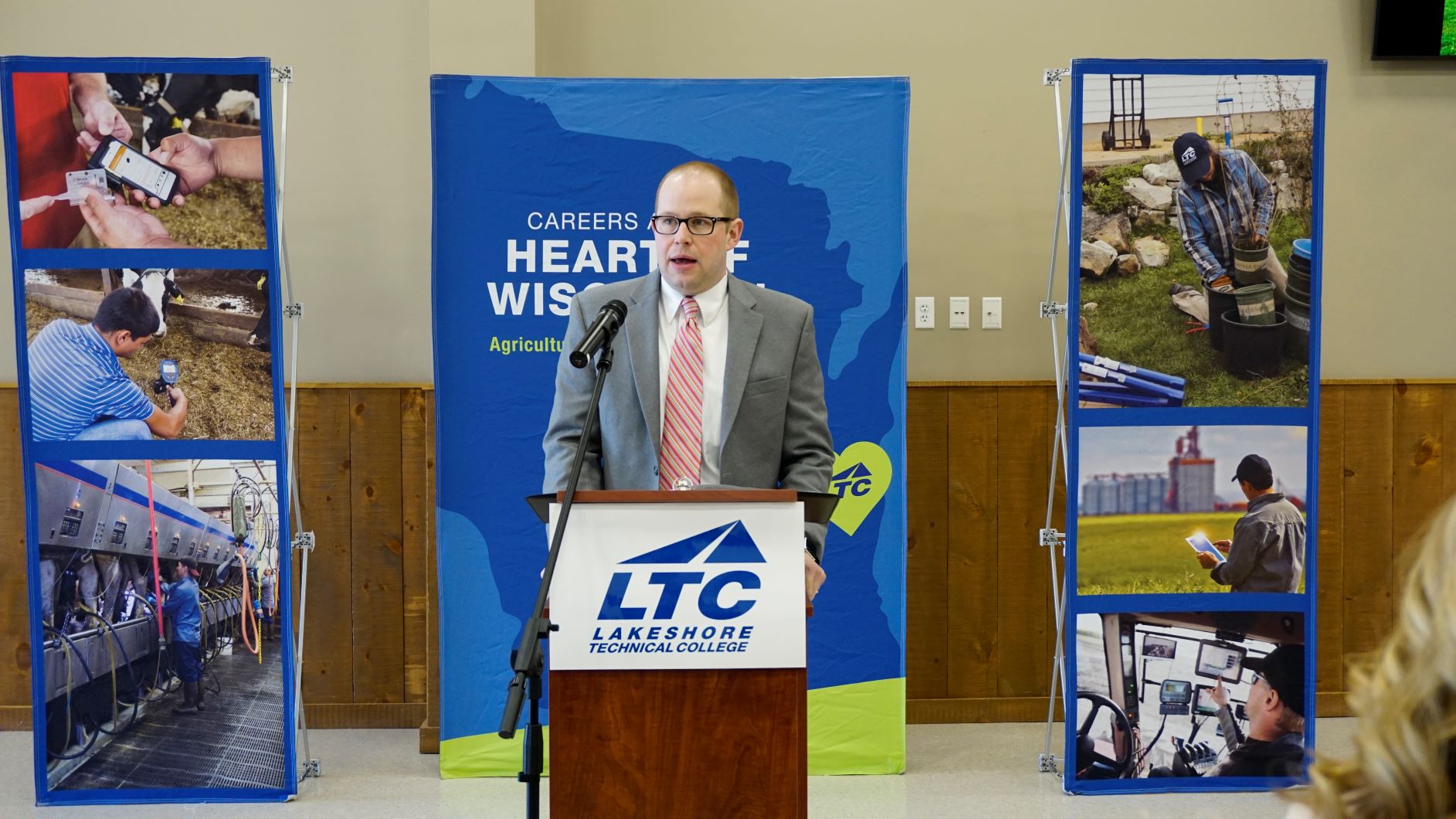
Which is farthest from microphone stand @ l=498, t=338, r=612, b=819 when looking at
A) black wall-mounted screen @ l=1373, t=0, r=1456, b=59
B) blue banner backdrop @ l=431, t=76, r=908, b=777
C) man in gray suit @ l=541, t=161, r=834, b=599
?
black wall-mounted screen @ l=1373, t=0, r=1456, b=59

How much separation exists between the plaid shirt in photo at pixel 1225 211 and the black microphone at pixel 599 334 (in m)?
2.13

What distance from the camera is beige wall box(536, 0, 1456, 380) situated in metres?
4.34

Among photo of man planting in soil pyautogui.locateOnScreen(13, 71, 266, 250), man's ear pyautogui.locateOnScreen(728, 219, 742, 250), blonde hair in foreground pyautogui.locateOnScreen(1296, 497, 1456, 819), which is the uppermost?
photo of man planting in soil pyautogui.locateOnScreen(13, 71, 266, 250)

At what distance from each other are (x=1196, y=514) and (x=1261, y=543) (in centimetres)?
21

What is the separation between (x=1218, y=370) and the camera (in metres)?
3.58

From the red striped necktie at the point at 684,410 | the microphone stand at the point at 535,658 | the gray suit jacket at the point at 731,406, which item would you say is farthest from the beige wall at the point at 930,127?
the microphone stand at the point at 535,658

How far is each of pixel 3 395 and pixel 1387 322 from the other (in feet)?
16.0

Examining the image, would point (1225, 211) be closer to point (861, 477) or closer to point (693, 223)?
point (861, 477)

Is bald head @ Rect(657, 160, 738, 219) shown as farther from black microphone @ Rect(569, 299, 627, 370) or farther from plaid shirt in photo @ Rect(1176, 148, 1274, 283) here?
plaid shirt in photo @ Rect(1176, 148, 1274, 283)

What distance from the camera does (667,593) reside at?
2.05 metres

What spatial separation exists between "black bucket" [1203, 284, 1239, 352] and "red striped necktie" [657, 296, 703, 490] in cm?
167

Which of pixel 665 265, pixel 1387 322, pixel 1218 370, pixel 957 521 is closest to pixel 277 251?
pixel 665 265

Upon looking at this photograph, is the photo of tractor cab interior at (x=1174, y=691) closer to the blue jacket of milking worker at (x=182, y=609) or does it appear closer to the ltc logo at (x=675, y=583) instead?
the ltc logo at (x=675, y=583)

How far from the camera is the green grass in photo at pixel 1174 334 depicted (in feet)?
11.7
